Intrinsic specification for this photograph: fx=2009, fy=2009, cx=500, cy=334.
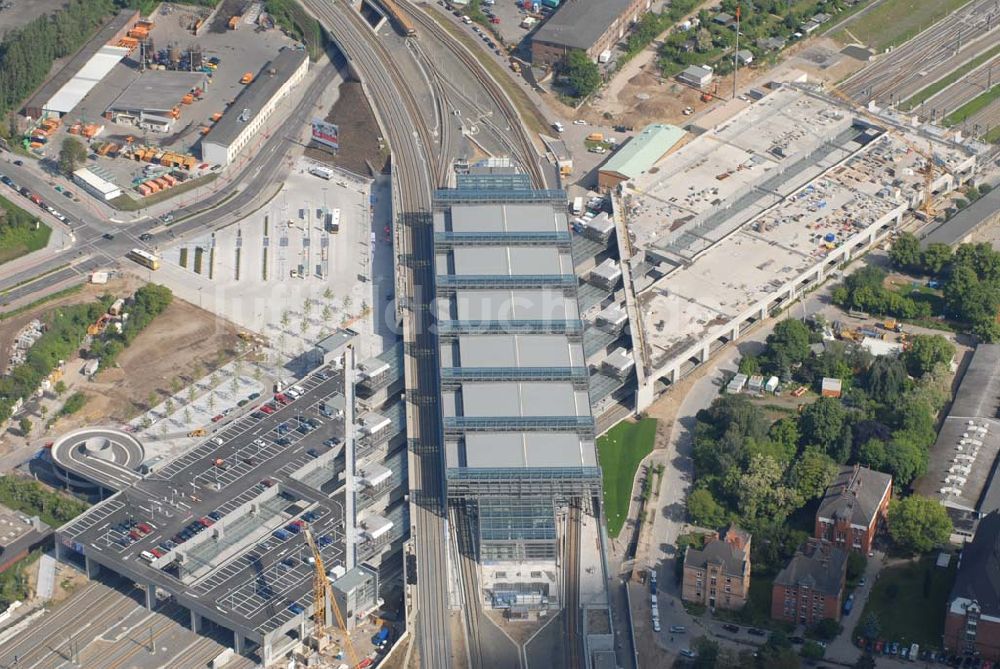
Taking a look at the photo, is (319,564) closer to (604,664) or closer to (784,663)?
(604,664)

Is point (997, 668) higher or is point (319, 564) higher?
point (319, 564)

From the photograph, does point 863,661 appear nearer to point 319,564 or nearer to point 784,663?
point 784,663

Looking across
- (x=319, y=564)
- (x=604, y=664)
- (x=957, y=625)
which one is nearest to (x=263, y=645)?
(x=319, y=564)

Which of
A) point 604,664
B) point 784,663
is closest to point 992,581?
point 784,663

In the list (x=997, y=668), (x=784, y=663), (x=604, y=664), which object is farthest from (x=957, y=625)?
(x=604, y=664)

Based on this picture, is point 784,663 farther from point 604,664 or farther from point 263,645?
point 263,645

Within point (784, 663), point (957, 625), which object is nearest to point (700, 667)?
point (784, 663)

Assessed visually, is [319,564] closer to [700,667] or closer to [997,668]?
[700,667]
